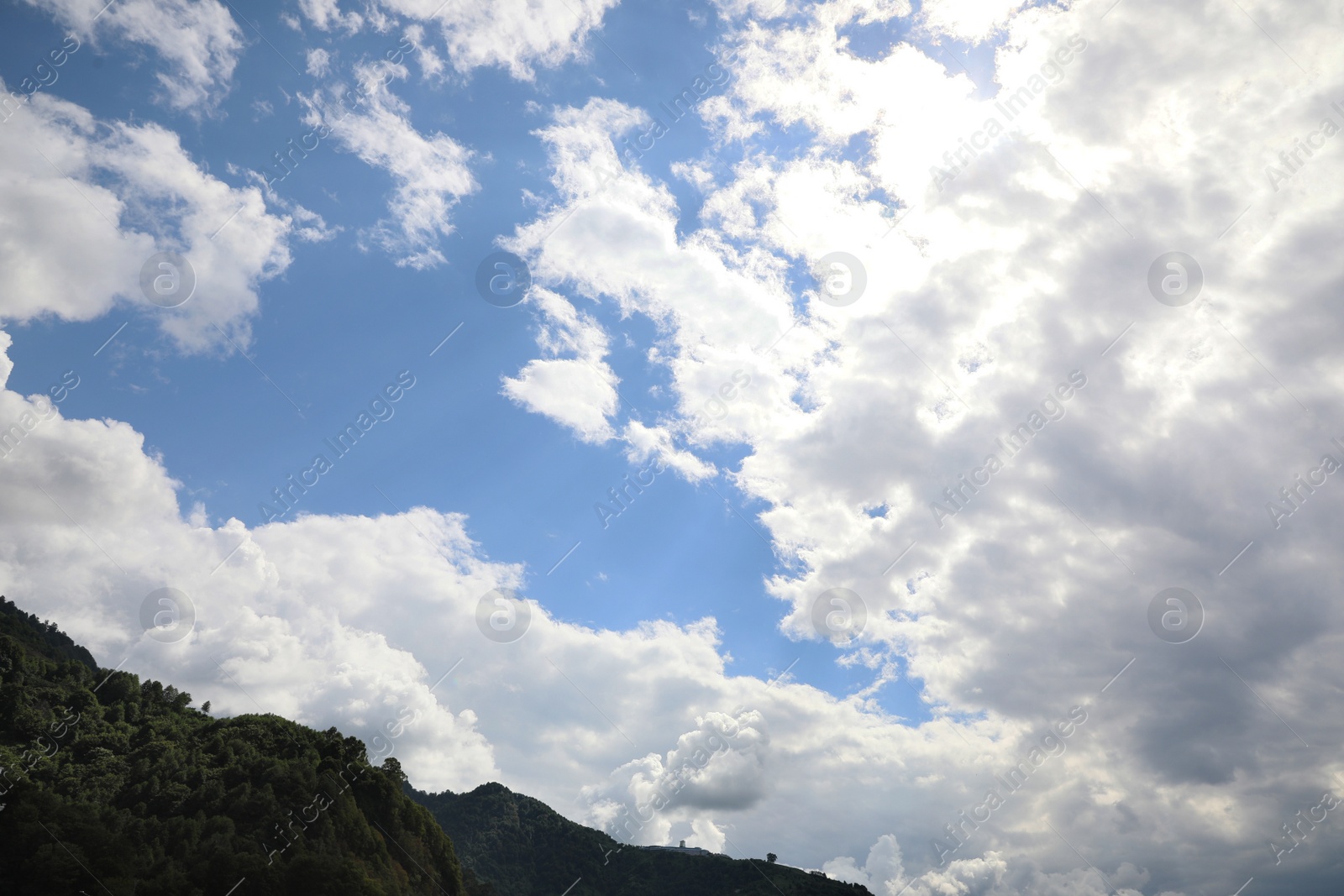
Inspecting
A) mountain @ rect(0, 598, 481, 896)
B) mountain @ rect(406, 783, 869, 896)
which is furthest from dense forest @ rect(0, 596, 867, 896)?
mountain @ rect(406, 783, 869, 896)

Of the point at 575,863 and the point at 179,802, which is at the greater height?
the point at 575,863

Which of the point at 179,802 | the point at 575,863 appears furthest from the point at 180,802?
the point at 575,863

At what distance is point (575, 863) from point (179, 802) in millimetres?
91532

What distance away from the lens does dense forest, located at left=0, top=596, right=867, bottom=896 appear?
4456 centimetres

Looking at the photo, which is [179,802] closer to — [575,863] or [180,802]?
[180,802]

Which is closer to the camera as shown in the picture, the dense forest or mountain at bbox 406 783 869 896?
the dense forest

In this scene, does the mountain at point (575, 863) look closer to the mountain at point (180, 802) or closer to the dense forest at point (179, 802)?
Result: the dense forest at point (179, 802)

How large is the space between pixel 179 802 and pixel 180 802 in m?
0.05

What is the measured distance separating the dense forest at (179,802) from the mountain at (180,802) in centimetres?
11

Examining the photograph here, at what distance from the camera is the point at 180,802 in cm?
5575

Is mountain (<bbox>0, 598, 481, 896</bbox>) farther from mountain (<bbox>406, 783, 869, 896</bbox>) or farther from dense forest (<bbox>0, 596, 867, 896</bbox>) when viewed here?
mountain (<bbox>406, 783, 869, 896</bbox>)

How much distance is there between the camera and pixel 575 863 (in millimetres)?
131750

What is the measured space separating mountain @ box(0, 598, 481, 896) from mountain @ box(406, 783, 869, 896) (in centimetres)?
5591

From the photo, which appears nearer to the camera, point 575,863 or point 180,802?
point 180,802
